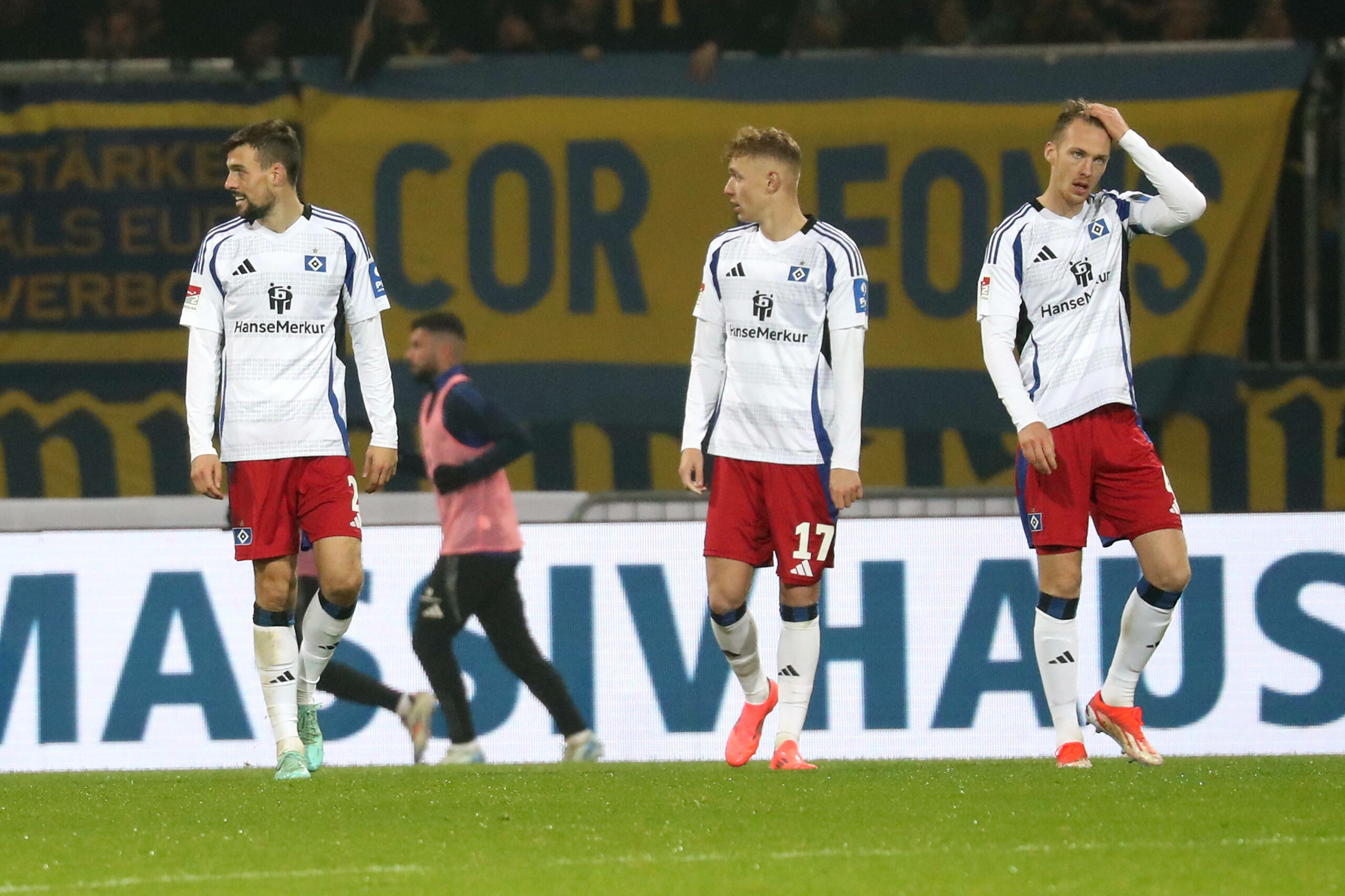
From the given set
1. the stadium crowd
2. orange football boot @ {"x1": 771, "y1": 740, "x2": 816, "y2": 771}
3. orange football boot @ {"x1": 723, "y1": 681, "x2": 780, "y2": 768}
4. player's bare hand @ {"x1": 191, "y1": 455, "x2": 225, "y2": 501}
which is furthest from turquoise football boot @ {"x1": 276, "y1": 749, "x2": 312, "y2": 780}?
the stadium crowd

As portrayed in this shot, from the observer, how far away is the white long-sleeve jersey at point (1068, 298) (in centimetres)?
653

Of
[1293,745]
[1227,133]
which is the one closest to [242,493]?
[1293,745]

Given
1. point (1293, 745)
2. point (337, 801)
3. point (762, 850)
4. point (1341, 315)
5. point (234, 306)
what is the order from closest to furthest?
1. point (762, 850)
2. point (337, 801)
3. point (234, 306)
4. point (1293, 745)
5. point (1341, 315)

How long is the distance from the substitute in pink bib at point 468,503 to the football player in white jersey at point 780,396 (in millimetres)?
2182

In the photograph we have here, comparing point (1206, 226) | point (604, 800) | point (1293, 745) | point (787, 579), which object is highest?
point (1206, 226)

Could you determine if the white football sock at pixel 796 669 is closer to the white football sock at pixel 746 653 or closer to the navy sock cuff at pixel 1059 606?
the white football sock at pixel 746 653

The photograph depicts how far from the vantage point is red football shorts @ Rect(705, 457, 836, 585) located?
6.78 meters

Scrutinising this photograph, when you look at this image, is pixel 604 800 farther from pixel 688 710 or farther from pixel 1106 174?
pixel 1106 174

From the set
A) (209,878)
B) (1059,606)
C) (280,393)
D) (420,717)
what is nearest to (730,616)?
(1059,606)

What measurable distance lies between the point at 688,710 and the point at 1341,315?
158 inches

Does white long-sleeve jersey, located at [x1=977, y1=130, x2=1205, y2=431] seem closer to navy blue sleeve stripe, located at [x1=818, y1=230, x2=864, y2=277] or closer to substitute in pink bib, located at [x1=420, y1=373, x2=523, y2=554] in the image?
navy blue sleeve stripe, located at [x1=818, y1=230, x2=864, y2=277]

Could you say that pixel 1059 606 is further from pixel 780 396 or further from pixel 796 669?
pixel 780 396

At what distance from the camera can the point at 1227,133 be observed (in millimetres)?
10695

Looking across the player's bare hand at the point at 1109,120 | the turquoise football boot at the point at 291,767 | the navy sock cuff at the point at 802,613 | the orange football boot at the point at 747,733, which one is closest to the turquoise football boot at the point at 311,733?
the turquoise football boot at the point at 291,767
